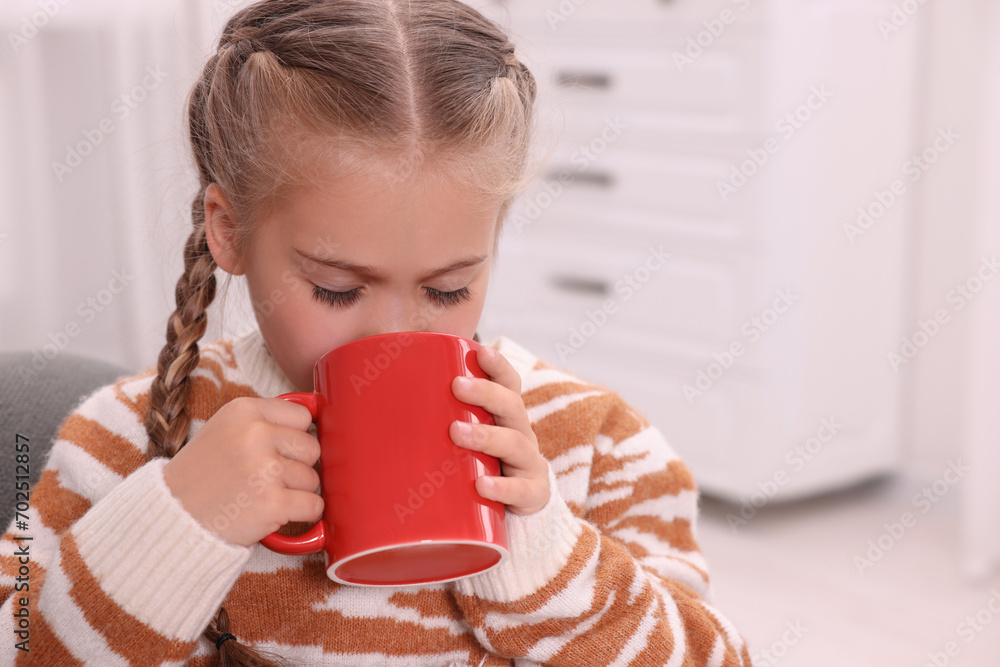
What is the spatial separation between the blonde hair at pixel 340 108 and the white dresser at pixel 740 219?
1.25 metres

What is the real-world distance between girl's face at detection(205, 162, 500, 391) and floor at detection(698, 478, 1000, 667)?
113cm

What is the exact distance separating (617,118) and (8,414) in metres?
1.51

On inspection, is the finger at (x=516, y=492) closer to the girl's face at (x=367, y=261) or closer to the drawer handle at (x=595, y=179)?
the girl's face at (x=367, y=261)

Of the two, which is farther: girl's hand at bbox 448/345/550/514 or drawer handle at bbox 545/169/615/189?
drawer handle at bbox 545/169/615/189

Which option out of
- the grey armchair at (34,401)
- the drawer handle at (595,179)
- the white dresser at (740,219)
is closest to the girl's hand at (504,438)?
the grey armchair at (34,401)

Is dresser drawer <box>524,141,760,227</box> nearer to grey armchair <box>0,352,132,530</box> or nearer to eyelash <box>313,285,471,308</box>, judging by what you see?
grey armchair <box>0,352,132,530</box>

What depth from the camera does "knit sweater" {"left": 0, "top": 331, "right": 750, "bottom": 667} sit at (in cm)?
64

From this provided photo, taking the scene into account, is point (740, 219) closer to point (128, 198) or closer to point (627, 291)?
point (627, 291)

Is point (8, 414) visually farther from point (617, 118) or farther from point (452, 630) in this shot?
point (617, 118)

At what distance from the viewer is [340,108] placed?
2.24 feet

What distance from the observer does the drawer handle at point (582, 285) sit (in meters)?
2.23

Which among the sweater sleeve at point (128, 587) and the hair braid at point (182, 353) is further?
the hair braid at point (182, 353)

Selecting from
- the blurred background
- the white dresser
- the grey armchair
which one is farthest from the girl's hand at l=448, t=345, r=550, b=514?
the white dresser

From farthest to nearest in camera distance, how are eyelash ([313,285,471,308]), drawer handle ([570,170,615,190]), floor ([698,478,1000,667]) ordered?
drawer handle ([570,170,615,190]), floor ([698,478,1000,667]), eyelash ([313,285,471,308])
